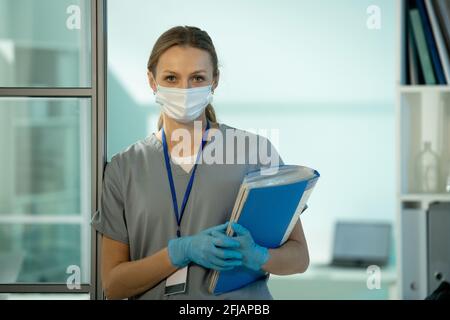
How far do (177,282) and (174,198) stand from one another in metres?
0.17

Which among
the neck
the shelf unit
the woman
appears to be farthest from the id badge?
the shelf unit

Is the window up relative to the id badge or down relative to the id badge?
up

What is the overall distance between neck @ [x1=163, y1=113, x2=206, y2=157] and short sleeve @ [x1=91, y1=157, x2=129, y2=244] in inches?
5.1

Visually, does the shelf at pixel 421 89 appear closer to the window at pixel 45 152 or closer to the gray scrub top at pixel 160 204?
the gray scrub top at pixel 160 204

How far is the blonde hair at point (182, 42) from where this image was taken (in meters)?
1.18

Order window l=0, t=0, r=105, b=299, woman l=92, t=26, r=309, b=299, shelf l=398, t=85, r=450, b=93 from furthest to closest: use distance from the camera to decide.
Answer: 1. shelf l=398, t=85, r=450, b=93
2. window l=0, t=0, r=105, b=299
3. woman l=92, t=26, r=309, b=299

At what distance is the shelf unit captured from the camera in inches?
66.4

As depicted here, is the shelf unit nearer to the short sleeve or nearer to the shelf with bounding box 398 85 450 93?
the shelf with bounding box 398 85 450 93

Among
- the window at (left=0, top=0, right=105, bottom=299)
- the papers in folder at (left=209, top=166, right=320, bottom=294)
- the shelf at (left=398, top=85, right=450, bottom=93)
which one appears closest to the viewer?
the papers in folder at (left=209, top=166, right=320, bottom=294)

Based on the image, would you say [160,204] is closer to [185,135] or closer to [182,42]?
[185,135]

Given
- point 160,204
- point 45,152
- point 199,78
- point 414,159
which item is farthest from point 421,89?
point 45,152

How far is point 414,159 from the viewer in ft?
5.81

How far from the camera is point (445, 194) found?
5.57 feet

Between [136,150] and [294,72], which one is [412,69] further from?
[294,72]
